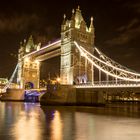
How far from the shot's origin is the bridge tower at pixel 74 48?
46.0 metres

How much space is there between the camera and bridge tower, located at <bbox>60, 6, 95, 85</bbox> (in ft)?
151

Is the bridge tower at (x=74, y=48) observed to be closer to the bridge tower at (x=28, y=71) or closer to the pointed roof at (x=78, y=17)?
the pointed roof at (x=78, y=17)

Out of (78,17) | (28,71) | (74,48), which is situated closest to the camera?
(74,48)

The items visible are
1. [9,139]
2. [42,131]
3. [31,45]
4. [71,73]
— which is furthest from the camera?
[31,45]

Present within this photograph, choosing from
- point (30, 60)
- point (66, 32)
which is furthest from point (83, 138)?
point (30, 60)

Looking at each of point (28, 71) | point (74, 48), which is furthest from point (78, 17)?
point (28, 71)

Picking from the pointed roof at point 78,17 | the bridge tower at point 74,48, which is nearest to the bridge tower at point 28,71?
the bridge tower at point 74,48

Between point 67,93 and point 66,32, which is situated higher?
Result: point 66,32

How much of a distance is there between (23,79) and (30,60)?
444cm

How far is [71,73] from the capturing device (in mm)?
45812

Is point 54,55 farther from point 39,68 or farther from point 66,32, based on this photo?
point 39,68

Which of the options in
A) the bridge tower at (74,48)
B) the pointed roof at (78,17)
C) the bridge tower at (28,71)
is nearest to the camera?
the bridge tower at (74,48)

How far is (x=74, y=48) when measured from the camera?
154 feet

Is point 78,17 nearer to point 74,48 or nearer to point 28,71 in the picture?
point 74,48
